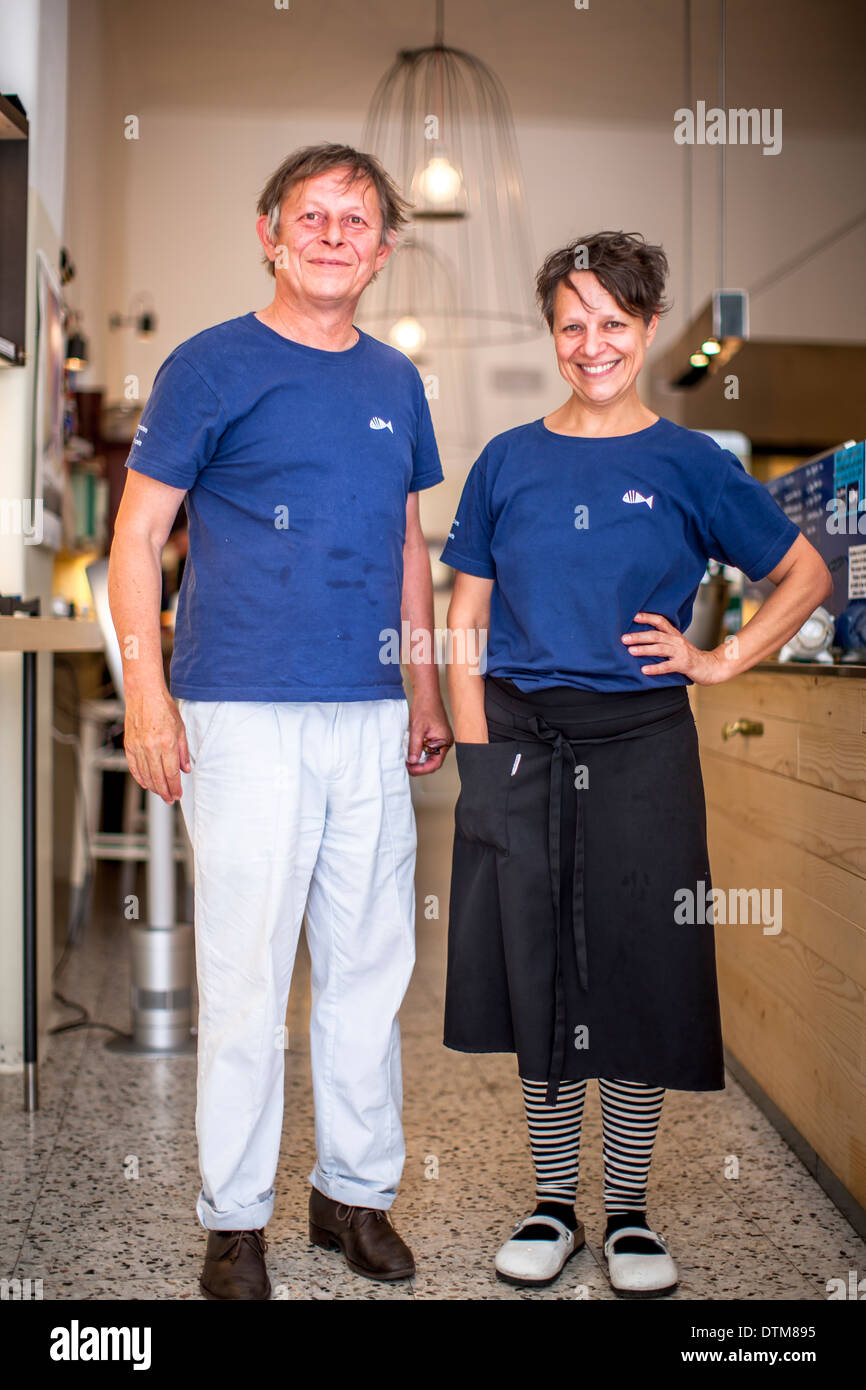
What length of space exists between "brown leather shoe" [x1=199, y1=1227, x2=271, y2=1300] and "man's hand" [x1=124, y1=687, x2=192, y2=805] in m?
0.63

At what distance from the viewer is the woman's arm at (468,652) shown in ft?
6.02

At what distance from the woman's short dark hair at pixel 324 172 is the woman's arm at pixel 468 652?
21.1 inches

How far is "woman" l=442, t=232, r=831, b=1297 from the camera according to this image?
1.73 meters

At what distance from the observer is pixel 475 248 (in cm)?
706

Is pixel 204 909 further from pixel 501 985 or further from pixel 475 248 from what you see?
pixel 475 248

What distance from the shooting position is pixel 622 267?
1.71 meters

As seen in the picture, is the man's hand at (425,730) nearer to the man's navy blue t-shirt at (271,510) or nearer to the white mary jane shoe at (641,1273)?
the man's navy blue t-shirt at (271,510)

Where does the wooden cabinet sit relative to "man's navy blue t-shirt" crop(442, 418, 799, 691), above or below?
below

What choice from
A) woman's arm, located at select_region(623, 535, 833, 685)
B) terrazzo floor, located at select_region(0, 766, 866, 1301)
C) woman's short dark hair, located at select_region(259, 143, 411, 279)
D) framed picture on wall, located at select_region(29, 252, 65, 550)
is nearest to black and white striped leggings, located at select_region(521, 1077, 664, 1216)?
terrazzo floor, located at select_region(0, 766, 866, 1301)

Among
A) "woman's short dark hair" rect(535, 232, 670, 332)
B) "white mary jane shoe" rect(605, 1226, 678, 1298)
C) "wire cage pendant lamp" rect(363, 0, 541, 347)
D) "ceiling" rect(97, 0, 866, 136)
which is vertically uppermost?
"ceiling" rect(97, 0, 866, 136)

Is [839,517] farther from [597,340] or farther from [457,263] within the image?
[457,263]

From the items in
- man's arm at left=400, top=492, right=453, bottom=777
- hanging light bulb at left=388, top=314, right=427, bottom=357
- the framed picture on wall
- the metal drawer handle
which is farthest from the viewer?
hanging light bulb at left=388, top=314, right=427, bottom=357

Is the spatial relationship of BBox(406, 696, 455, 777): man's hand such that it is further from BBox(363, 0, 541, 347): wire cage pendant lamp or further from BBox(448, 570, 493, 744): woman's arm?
BBox(363, 0, 541, 347): wire cage pendant lamp

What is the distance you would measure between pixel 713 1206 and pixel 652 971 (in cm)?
60
